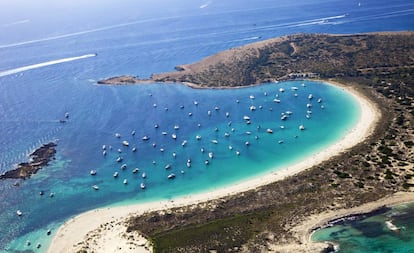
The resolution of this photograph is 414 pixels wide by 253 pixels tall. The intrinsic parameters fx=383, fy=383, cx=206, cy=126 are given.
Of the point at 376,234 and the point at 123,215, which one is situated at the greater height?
the point at 123,215

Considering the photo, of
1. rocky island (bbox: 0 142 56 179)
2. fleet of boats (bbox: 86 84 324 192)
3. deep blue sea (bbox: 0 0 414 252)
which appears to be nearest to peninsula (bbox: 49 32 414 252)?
deep blue sea (bbox: 0 0 414 252)

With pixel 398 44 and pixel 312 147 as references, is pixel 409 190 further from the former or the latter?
pixel 398 44

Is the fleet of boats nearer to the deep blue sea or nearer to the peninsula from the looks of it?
the deep blue sea

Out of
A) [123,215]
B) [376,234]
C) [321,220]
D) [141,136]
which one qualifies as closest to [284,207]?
[321,220]

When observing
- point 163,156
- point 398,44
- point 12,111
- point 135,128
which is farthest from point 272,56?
point 12,111

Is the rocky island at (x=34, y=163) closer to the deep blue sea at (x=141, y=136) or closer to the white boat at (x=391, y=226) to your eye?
the deep blue sea at (x=141, y=136)

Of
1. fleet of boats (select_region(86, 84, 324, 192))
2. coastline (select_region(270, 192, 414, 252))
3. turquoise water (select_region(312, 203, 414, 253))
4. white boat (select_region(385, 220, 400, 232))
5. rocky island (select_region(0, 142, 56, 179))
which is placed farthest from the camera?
rocky island (select_region(0, 142, 56, 179))

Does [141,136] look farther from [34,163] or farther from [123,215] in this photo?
[123,215]
